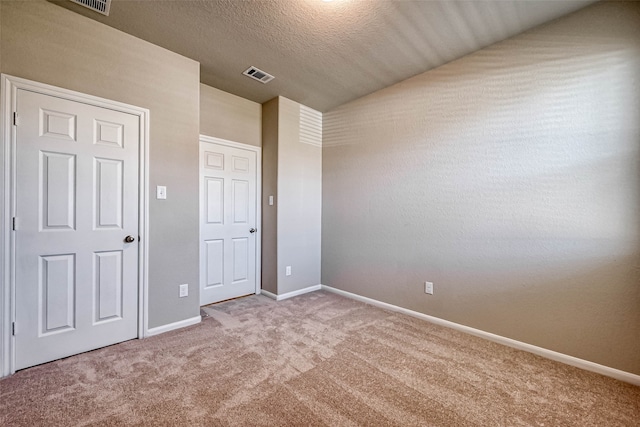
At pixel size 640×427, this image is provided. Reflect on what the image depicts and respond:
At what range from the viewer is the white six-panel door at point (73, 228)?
1.83 m

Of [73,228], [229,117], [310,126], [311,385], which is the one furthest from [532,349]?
[229,117]

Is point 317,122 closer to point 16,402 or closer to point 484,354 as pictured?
point 484,354

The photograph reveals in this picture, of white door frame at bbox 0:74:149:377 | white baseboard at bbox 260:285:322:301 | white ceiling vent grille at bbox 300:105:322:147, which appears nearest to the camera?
white door frame at bbox 0:74:149:377

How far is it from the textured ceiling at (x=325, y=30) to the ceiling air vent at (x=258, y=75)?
7 cm

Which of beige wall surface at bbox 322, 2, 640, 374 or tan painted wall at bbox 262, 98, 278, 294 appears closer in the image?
beige wall surface at bbox 322, 2, 640, 374

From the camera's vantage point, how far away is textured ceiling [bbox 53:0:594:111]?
6.25 feet

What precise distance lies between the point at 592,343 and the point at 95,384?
137 inches

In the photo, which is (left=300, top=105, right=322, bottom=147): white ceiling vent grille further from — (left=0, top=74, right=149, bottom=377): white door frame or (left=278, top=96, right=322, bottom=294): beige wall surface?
(left=0, top=74, right=149, bottom=377): white door frame

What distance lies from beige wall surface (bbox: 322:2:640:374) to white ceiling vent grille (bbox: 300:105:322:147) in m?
0.87

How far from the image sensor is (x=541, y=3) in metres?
1.88

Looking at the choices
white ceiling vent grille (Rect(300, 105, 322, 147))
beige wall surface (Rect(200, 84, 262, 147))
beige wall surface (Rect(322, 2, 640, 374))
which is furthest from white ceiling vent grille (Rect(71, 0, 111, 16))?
beige wall surface (Rect(322, 2, 640, 374))

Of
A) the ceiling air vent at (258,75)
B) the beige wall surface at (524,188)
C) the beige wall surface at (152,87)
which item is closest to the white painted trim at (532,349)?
the beige wall surface at (524,188)

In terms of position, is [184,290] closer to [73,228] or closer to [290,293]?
[73,228]

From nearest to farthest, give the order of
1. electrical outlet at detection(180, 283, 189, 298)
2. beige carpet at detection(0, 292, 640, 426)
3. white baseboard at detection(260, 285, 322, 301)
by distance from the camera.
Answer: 1. beige carpet at detection(0, 292, 640, 426)
2. electrical outlet at detection(180, 283, 189, 298)
3. white baseboard at detection(260, 285, 322, 301)
